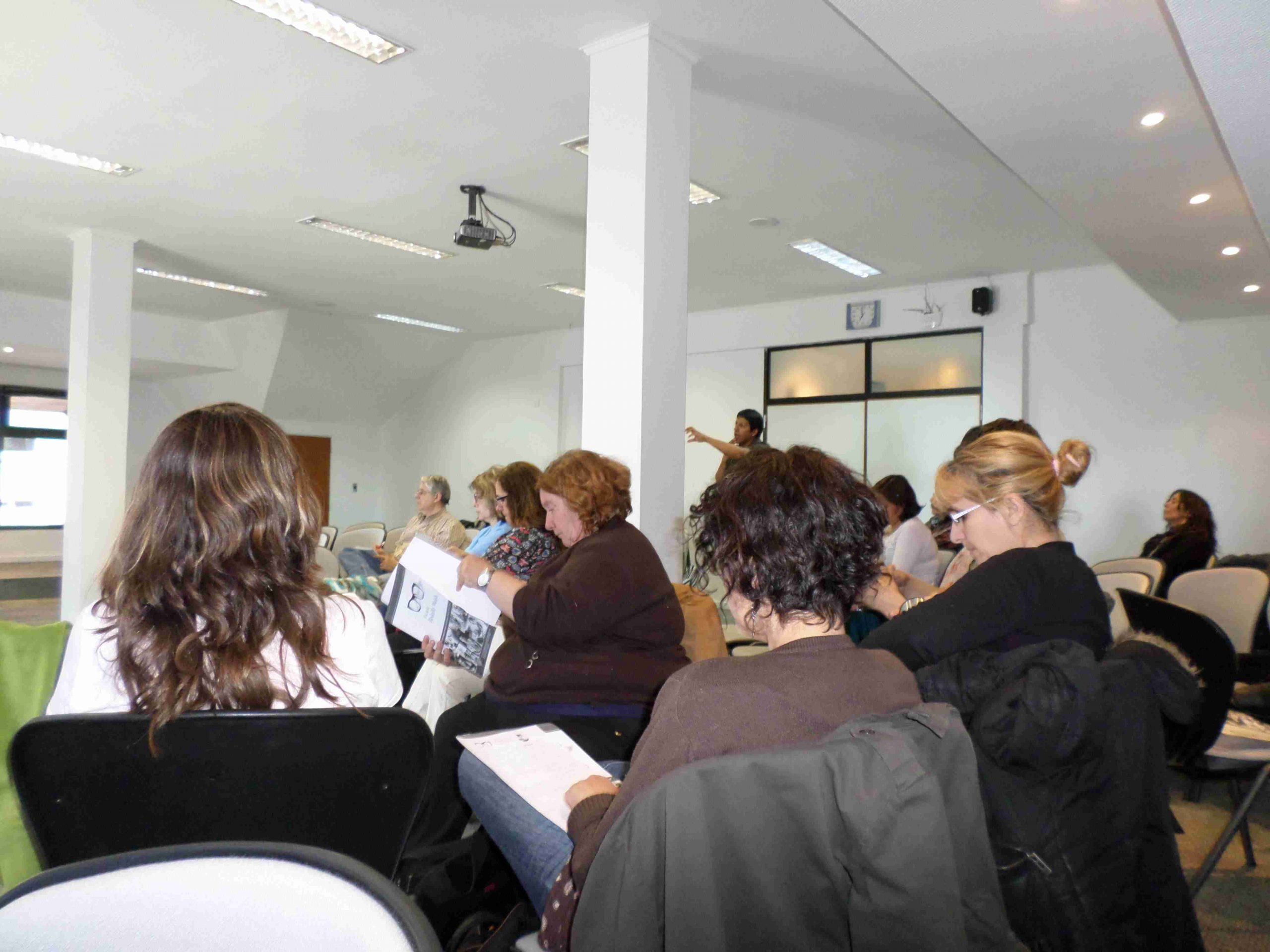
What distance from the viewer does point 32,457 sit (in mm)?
11492

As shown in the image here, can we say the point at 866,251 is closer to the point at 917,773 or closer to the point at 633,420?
the point at 633,420

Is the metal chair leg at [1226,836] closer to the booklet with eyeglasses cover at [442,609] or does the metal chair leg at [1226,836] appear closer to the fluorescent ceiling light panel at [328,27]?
the booklet with eyeglasses cover at [442,609]

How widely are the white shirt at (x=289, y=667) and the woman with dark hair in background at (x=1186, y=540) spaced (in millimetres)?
5335

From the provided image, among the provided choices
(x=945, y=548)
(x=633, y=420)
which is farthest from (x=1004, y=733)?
(x=945, y=548)

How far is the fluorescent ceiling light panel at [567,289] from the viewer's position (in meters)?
8.68

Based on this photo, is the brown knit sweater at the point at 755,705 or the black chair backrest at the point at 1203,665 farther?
the black chair backrest at the point at 1203,665

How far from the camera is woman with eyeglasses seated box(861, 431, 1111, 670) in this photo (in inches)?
64.1

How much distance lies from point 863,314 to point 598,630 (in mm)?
7134

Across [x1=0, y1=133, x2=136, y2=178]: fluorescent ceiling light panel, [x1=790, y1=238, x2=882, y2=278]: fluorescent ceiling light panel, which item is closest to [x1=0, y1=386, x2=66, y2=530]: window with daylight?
[x1=0, y1=133, x2=136, y2=178]: fluorescent ceiling light panel

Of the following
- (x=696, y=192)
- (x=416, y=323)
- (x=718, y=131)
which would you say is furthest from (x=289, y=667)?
(x=416, y=323)

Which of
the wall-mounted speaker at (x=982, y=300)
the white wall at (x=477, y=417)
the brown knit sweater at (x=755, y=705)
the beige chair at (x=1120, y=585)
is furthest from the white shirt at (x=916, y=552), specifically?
the white wall at (x=477, y=417)

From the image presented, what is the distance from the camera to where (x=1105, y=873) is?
1373mm

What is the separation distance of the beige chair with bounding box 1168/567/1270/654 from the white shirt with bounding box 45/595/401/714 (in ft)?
11.9

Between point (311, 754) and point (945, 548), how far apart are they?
5.05 meters
